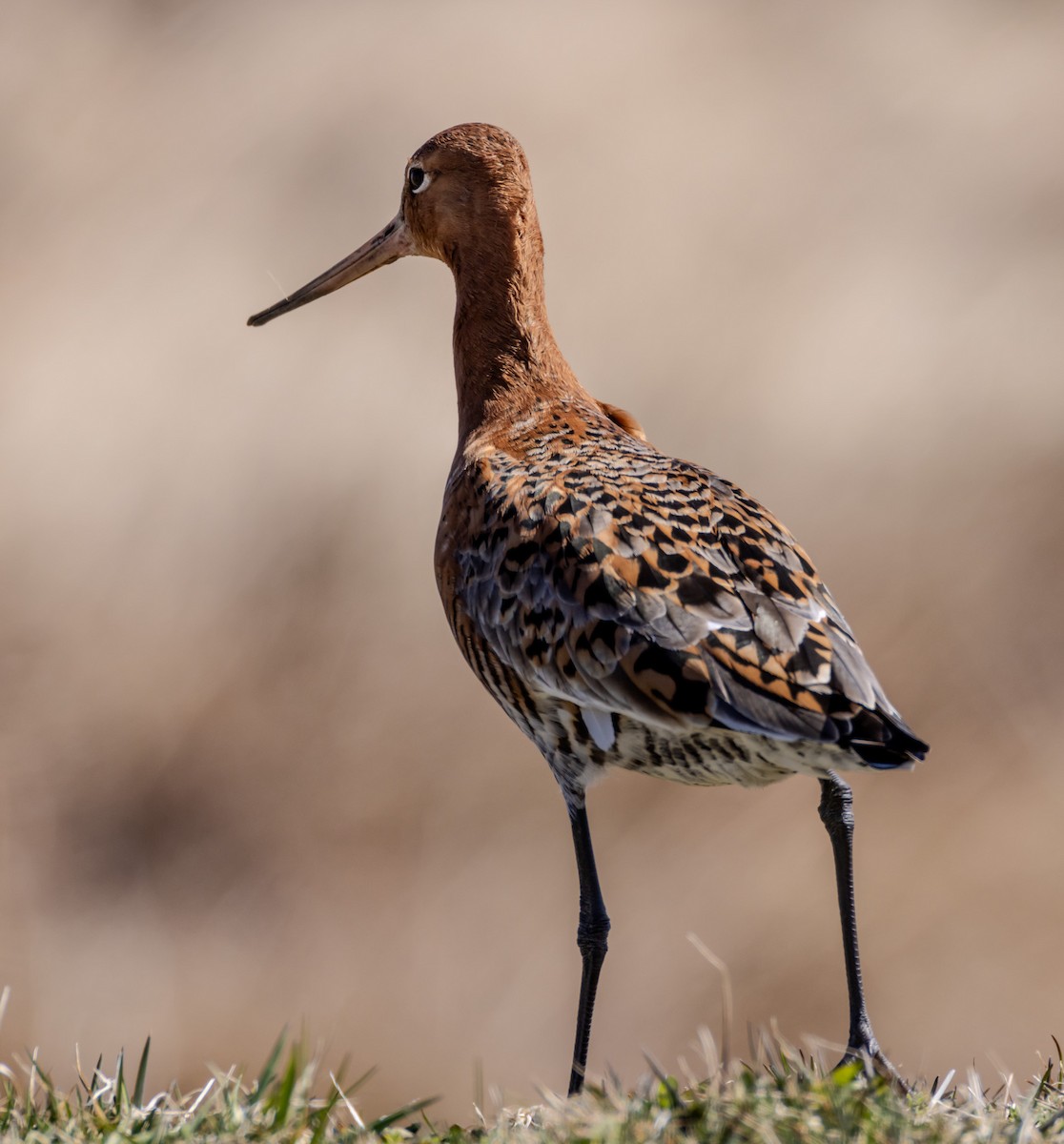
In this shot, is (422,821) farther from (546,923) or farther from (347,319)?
(347,319)

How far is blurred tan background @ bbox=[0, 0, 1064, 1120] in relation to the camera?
11.5 m

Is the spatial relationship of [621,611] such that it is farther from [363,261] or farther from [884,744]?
[363,261]

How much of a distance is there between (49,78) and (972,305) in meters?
8.63

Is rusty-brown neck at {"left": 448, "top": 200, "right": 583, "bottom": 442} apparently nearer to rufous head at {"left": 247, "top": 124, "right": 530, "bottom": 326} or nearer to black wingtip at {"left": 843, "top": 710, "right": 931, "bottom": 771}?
rufous head at {"left": 247, "top": 124, "right": 530, "bottom": 326}

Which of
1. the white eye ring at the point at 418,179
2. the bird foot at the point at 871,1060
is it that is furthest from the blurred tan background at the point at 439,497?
the bird foot at the point at 871,1060

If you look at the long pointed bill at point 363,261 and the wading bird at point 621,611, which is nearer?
the wading bird at point 621,611

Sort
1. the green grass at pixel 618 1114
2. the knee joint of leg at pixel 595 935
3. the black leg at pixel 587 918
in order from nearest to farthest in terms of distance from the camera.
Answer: the green grass at pixel 618 1114 < the black leg at pixel 587 918 < the knee joint of leg at pixel 595 935

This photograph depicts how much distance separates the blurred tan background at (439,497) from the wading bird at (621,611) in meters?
6.22

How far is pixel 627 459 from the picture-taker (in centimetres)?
536

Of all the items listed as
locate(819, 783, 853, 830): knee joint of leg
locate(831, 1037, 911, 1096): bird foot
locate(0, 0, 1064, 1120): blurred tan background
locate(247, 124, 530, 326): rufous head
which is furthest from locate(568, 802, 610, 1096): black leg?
locate(0, 0, 1064, 1120): blurred tan background

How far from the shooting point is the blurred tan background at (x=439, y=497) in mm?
11492

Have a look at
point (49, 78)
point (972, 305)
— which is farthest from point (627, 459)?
point (49, 78)

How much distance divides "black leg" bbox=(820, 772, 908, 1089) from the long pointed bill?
2.91 meters

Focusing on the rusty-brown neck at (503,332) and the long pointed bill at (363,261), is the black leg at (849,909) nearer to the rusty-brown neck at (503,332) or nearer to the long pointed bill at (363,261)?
the rusty-brown neck at (503,332)
